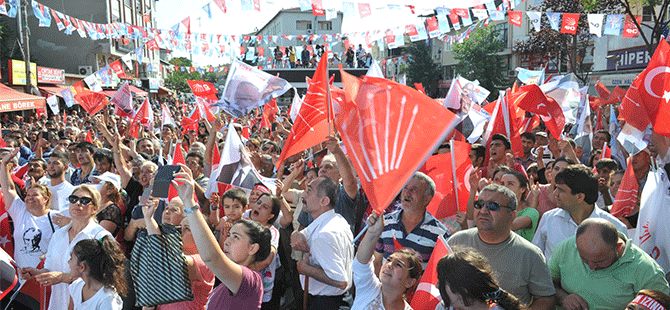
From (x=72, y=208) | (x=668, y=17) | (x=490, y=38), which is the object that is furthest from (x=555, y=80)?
(x=490, y=38)

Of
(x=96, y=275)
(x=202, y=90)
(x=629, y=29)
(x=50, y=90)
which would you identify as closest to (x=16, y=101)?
(x=202, y=90)

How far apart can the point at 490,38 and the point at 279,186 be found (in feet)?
133

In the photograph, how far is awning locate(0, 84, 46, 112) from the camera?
16.7 metres

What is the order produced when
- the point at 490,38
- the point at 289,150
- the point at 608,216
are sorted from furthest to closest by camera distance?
the point at 490,38
the point at 289,150
the point at 608,216

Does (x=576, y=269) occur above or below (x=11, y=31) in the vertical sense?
below

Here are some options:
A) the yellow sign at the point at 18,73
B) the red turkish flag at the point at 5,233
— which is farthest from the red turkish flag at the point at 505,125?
the yellow sign at the point at 18,73

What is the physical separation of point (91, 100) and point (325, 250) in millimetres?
11884

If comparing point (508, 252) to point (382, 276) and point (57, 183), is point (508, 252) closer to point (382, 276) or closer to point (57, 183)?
point (382, 276)

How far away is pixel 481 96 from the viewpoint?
474 inches

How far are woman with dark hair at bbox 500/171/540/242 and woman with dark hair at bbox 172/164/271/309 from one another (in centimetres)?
201

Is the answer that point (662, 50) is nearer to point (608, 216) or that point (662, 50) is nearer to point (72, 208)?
point (608, 216)

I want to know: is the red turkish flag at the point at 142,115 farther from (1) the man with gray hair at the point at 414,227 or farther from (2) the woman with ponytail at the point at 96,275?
(1) the man with gray hair at the point at 414,227

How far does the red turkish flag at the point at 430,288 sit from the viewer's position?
122 inches

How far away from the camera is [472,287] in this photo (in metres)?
2.48
